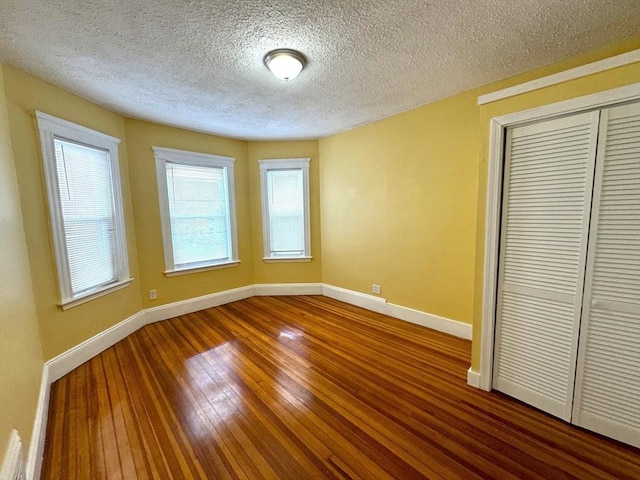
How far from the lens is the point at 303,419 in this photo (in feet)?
5.78

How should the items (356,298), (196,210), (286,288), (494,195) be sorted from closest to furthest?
(494,195) < (196,210) < (356,298) < (286,288)

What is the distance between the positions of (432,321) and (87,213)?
3.82 meters

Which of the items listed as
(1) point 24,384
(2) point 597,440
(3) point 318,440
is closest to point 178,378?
(1) point 24,384

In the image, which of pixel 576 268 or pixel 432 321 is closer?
pixel 576 268

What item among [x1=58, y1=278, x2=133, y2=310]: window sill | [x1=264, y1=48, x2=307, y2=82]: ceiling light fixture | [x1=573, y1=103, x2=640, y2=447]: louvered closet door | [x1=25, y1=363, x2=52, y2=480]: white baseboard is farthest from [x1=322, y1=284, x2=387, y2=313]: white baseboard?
[x1=25, y1=363, x2=52, y2=480]: white baseboard

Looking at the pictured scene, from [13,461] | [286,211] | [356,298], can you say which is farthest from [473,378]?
[286,211]

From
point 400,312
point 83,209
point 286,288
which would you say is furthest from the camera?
point 286,288

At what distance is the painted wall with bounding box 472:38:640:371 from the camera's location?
1.47 meters

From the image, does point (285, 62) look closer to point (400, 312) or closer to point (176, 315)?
point (400, 312)

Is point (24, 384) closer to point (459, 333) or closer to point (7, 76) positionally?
point (7, 76)

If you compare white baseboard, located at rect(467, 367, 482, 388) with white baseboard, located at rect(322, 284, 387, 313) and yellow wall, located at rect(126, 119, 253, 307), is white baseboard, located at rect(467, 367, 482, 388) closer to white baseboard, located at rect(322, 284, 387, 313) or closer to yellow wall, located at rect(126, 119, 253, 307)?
white baseboard, located at rect(322, 284, 387, 313)

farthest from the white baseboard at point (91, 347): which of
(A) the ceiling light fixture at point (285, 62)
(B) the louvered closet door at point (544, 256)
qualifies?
(B) the louvered closet door at point (544, 256)

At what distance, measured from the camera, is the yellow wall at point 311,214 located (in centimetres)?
414

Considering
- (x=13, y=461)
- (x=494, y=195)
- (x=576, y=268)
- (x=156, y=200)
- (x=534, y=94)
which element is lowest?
(x=13, y=461)
